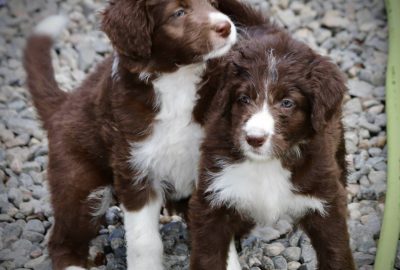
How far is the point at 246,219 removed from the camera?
458cm

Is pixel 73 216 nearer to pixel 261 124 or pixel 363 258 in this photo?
pixel 261 124

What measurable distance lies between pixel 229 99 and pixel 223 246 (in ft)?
2.61

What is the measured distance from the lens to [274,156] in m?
4.17

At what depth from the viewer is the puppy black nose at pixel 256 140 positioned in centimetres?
400

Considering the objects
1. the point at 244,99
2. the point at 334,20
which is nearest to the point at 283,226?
the point at 244,99

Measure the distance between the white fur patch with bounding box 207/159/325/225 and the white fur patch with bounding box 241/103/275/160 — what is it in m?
0.29

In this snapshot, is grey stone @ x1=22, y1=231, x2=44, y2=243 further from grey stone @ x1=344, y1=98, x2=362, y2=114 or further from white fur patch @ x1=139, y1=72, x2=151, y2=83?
grey stone @ x1=344, y1=98, x2=362, y2=114

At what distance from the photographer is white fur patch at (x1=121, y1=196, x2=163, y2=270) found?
488cm

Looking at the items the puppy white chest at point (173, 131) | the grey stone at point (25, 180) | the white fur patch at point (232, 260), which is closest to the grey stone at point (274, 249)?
the white fur patch at point (232, 260)

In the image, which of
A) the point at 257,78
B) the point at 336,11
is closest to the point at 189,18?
the point at 257,78

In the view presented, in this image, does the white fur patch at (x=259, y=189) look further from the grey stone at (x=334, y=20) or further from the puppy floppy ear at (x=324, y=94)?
the grey stone at (x=334, y=20)

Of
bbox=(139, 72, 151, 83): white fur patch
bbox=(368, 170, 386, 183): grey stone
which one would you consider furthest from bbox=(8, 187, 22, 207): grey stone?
bbox=(368, 170, 386, 183): grey stone

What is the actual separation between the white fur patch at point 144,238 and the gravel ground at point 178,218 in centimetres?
28

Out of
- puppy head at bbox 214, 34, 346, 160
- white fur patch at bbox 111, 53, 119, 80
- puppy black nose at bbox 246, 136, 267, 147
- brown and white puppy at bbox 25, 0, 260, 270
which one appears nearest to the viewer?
puppy black nose at bbox 246, 136, 267, 147
